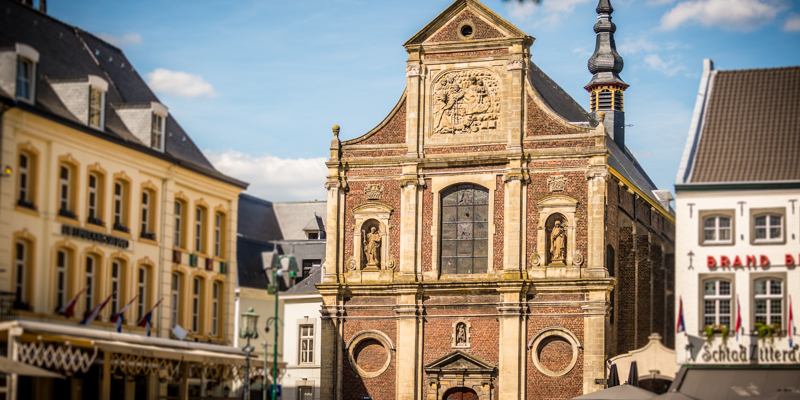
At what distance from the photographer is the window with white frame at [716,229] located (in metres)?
37.2

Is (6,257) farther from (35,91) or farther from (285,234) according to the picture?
(285,234)

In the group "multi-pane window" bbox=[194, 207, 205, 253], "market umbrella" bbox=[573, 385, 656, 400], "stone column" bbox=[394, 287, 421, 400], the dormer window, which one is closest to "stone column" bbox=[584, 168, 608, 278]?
"stone column" bbox=[394, 287, 421, 400]

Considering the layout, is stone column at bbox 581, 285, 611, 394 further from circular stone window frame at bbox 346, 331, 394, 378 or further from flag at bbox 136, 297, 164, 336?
flag at bbox 136, 297, 164, 336

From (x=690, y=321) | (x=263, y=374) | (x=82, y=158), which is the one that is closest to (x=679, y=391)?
(x=690, y=321)

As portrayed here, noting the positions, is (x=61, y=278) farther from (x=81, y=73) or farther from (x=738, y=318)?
(x=738, y=318)

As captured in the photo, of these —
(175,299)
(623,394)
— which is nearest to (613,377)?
(623,394)

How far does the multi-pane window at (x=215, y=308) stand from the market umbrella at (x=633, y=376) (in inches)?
555

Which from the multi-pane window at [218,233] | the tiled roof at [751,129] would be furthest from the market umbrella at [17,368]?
the tiled roof at [751,129]

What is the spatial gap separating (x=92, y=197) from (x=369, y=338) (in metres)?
16.4

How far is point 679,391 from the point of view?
120 ft

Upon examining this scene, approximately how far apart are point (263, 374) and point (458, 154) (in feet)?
Result: 45.6

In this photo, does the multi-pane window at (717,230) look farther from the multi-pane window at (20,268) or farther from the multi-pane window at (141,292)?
the multi-pane window at (20,268)

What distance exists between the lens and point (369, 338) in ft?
154

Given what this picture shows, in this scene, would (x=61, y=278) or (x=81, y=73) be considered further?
(x=81, y=73)
